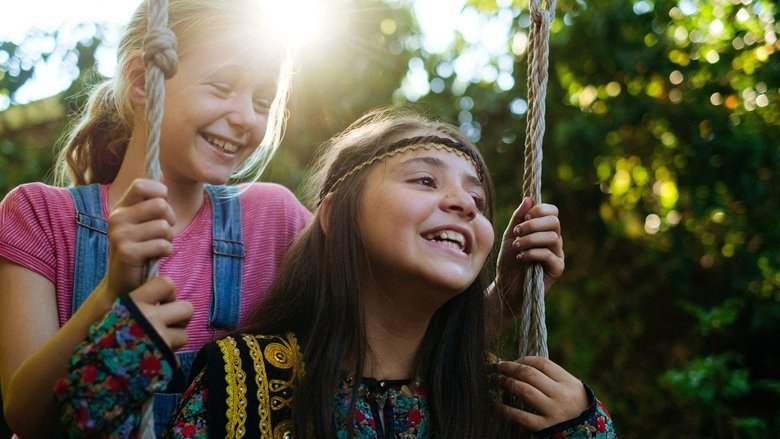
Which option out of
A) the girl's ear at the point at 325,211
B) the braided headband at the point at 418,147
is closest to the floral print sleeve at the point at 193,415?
the girl's ear at the point at 325,211

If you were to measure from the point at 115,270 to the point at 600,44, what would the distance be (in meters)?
3.20

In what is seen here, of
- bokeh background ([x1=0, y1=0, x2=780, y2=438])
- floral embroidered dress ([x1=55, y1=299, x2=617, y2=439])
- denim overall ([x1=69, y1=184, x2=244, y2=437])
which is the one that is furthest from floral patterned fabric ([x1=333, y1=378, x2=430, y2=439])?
bokeh background ([x1=0, y1=0, x2=780, y2=438])

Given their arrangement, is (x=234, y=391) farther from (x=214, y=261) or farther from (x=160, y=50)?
(x=160, y=50)

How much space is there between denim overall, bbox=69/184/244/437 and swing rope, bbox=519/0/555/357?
25.2 inches

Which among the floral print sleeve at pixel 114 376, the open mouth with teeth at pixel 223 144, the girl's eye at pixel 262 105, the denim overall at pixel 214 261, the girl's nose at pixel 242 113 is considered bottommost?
the floral print sleeve at pixel 114 376

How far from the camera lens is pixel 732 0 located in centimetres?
418

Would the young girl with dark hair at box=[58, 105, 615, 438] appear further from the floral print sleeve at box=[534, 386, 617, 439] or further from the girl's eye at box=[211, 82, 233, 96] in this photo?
the girl's eye at box=[211, 82, 233, 96]

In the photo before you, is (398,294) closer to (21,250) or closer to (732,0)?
(21,250)

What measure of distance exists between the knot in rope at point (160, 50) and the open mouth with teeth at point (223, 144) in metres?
0.51

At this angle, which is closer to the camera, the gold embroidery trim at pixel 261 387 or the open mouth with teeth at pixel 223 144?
the gold embroidery trim at pixel 261 387

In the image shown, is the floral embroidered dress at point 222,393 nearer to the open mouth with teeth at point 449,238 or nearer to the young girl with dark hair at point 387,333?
→ the young girl with dark hair at point 387,333

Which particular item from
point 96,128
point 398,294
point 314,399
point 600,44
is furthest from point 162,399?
point 600,44

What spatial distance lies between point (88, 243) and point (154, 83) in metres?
0.65

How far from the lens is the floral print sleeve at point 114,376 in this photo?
1240 mm
